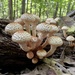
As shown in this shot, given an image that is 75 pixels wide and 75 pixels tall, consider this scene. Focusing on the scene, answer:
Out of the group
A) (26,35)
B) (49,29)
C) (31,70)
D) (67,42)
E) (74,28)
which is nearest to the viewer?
(26,35)

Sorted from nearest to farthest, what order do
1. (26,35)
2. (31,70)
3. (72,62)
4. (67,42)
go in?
1. (26,35)
2. (31,70)
3. (72,62)
4. (67,42)

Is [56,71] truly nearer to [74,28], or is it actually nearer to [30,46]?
[30,46]

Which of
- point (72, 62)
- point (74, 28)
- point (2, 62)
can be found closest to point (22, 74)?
point (2, 62)

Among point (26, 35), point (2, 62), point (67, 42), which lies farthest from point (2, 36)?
point (67, 42)

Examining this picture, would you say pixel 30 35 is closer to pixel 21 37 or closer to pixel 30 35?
pixel 30 35

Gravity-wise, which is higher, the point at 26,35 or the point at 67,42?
the point at 26,35

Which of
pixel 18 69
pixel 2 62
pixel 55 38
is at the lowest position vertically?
pixel 18 69

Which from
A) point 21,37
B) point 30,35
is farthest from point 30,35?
point 21,37

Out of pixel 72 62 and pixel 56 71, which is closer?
pixel 56 71

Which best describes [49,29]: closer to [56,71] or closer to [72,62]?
[56,71]
